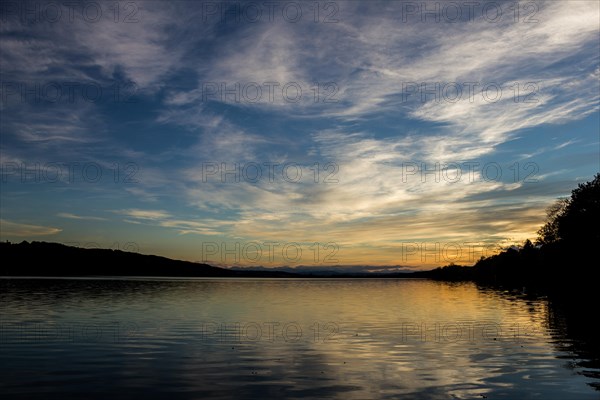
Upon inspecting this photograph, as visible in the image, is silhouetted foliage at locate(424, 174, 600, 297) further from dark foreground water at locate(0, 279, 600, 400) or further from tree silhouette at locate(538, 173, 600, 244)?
dark foreground water at locate(0, 279, 600, 400)

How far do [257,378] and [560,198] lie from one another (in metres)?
140

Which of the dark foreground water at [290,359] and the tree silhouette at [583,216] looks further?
the tree silhouette at [583,216]

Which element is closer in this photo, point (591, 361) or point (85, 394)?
point (85, 394)

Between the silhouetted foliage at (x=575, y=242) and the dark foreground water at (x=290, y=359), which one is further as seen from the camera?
the silhouetted foliage at (x=575, y=242)

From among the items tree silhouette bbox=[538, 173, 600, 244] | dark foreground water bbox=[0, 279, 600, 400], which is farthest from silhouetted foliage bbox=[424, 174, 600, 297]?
dark foreground water bbox=[0, 279, 600, 400]

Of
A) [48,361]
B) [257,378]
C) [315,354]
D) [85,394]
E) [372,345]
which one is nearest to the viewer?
[85,394]

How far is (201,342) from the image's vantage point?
3500 centimetres

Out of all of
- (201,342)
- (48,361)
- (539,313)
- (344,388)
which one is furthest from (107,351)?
(539,313)

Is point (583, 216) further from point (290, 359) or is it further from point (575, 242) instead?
point (290, 359)

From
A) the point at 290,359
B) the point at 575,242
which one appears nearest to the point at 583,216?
the point at 575,242

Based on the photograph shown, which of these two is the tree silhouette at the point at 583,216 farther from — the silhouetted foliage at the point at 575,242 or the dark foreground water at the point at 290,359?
the dark foreground water at the point at 290,359

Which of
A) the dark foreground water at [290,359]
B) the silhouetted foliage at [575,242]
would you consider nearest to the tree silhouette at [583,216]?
the silhouetted foliage at [575,242]

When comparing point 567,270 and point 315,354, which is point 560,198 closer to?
point 567,270

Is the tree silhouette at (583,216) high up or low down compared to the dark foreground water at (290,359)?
up
